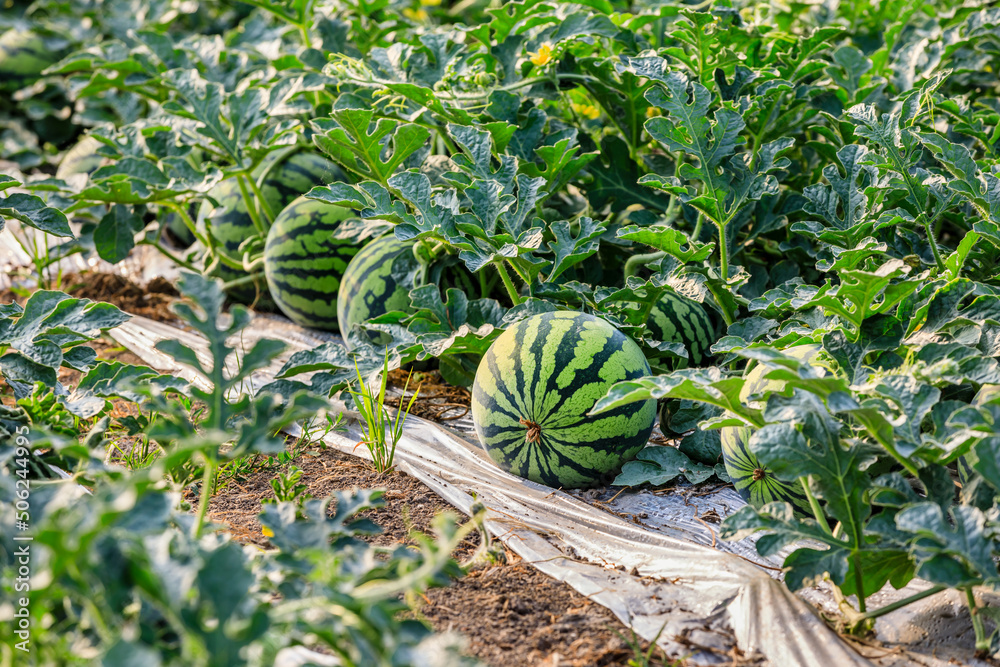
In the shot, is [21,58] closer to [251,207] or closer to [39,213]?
[251,207]

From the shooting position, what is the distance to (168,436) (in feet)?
4.14

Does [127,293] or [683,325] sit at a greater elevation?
[683,325]

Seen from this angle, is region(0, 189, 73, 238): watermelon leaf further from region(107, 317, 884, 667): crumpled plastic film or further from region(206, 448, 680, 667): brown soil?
region(107, 317, 884, 667): crumpled plastic film

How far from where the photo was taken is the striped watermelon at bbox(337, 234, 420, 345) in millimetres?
2736

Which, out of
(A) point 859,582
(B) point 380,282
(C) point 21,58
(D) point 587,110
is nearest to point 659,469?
(A) point 859,582

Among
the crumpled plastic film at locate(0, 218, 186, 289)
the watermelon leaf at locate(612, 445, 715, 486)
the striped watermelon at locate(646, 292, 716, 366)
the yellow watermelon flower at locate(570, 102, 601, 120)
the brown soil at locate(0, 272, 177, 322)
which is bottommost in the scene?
the crumpled plastic film at locate(0, 218, 186, 289)

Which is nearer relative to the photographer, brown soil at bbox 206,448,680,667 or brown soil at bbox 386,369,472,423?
brown soil at bbox 206,448,680,667

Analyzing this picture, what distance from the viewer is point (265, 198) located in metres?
3.35

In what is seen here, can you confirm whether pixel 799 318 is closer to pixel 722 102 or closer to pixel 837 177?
pixel 837 177

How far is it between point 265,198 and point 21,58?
2954mm

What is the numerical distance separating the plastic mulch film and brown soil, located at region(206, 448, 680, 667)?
2.0 inches

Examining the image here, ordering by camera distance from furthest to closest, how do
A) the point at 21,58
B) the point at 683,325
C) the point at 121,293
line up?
the point at 21,58 → the point at 121,293 → the point at 683,325

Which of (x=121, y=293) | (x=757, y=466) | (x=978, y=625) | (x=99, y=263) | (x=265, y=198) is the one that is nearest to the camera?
(x=978, y=625)

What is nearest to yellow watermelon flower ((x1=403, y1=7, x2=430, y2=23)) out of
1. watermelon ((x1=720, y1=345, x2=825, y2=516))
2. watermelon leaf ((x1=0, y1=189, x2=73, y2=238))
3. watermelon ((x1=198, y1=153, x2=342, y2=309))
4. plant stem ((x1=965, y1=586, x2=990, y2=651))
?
watermelon ((x1=198, y1=153, x2=342, y2=309))
